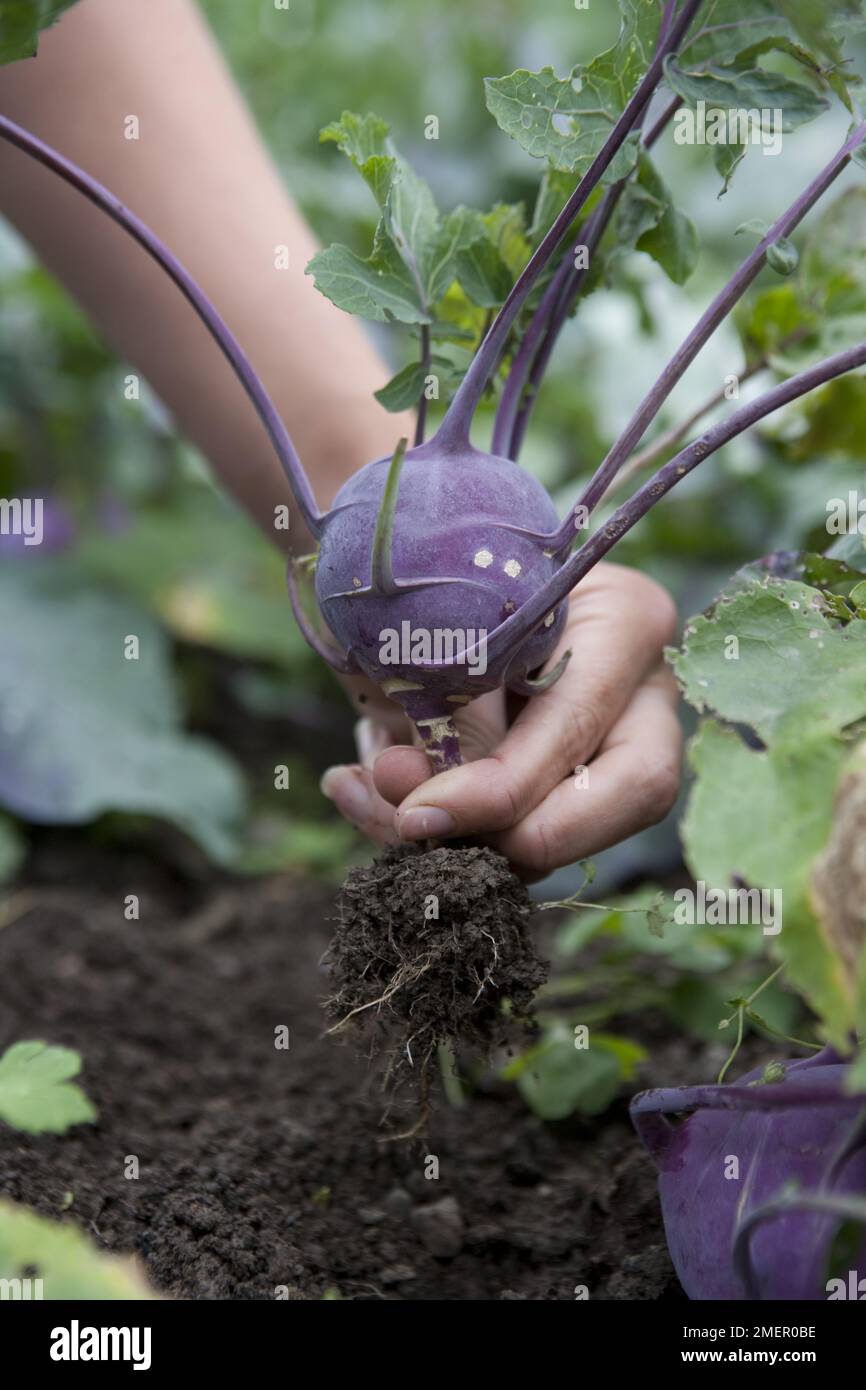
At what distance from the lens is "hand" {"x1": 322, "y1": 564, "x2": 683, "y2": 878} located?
872mm

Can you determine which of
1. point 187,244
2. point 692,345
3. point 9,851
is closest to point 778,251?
point 692,345

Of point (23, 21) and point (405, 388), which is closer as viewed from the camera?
point (23, 21)

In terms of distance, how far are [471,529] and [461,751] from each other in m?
0.20

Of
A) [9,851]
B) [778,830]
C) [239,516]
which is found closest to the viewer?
[778,830]

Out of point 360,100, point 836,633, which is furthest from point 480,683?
point 360,100

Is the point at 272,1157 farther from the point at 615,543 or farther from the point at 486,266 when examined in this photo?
the point at 486,266

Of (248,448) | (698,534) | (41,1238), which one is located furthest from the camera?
(698,534)

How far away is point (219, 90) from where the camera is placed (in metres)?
1.33

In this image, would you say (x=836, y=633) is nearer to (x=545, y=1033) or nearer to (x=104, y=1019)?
(x=545, y=1033)

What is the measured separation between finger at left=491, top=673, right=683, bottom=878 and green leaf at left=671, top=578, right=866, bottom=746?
0.17 meters

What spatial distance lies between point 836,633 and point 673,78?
363 mm

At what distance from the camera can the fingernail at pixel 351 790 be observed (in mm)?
1012

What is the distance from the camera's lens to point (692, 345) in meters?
0.84

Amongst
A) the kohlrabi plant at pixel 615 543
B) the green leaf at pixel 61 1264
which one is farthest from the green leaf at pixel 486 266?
the green leaf at pixel 61 1264
